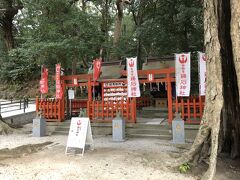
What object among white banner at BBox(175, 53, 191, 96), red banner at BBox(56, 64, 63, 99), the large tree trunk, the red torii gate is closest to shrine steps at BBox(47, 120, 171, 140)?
the red torii gate

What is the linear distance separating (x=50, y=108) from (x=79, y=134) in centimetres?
474

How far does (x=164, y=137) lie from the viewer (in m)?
10.0

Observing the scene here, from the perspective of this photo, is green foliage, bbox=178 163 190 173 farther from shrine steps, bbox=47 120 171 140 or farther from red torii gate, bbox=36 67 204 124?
red torii gate, bbox=36 67 204 124

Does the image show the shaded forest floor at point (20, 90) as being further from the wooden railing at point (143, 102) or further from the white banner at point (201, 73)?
the white banner at point (201, 73)

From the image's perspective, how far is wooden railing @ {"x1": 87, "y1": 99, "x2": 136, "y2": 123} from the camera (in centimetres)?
1089

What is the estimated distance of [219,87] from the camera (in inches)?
243

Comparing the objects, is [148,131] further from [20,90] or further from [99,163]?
[20,90]

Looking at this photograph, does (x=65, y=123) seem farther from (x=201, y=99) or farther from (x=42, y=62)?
(x=201, y=99)

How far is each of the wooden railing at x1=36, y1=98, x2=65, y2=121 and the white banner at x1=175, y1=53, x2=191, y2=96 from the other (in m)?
5.61

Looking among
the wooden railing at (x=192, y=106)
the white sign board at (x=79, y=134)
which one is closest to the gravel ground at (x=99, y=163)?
the white sign board at (x=79, y=134)

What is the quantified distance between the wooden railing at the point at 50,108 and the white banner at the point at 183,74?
18.4 ft

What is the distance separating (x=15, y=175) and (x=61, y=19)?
9.01 metres

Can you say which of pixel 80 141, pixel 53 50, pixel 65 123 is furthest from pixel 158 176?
pixel 53 50

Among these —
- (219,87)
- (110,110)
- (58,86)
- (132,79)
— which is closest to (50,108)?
(58,86)
